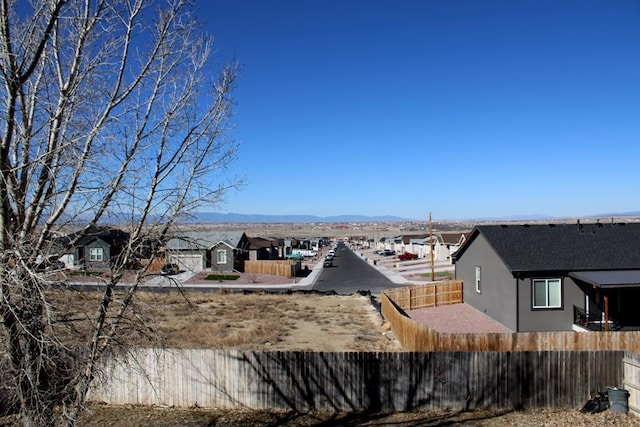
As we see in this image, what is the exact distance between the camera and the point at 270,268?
54938 mm

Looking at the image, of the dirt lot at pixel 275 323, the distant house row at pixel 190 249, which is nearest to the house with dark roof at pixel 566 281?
the dirt lot at pixel 275 323

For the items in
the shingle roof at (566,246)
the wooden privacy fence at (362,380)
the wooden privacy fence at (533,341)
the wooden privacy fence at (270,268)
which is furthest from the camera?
the wooden privacy fence at (270,268)

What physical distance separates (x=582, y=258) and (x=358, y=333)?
37.0 ft

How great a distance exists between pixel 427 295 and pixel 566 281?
1004cm

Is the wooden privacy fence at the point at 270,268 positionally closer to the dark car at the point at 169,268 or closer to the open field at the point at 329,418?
the open field at the point at 329,418

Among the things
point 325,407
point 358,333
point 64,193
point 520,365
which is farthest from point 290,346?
point 64,193

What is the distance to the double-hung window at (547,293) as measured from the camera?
22984 millimetres

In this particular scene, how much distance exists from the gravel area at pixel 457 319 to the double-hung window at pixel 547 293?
2003 mm

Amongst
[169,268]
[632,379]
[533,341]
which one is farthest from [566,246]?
[169,268]

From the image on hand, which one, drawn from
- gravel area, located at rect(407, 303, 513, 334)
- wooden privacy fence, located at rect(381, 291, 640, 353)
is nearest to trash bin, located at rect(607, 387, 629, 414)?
wooden privacy fence, located at rect(381, 291, 640, 353)

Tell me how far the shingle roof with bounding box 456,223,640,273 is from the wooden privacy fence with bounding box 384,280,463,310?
5.56 m

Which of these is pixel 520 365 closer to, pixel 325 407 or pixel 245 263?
pixel 325 407

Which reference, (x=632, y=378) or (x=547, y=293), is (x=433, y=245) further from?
(x=632, y=378)

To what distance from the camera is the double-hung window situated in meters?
23.0
